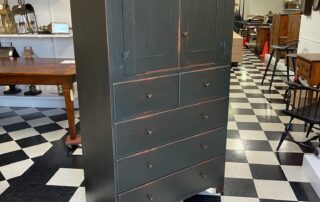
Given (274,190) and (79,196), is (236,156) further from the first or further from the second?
(79,196)

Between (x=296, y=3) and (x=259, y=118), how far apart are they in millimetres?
10556

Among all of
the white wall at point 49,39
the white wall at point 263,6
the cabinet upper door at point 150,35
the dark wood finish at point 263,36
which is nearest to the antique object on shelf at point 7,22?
the white wall at point 49,39

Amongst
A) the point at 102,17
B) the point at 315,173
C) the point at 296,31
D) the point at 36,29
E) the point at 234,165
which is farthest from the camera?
the point at 296,31

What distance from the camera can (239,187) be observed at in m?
2.33

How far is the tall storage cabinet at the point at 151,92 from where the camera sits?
4.95ft

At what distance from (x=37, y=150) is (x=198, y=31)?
2096 millimetres

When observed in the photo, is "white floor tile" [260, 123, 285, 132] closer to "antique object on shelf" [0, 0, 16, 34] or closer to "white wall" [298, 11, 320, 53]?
"white wall" [298, 11, 320, 53]

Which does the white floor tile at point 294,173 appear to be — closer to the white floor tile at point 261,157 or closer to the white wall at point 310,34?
Answer: the white floor tile at point 261,157

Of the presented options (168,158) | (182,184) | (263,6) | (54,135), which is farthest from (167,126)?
(263,6)

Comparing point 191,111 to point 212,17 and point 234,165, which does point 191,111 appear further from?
point 234,165

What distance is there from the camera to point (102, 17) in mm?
1428

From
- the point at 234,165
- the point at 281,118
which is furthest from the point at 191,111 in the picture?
the point at 281,118

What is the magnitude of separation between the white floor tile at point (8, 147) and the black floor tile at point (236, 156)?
2.10 metres

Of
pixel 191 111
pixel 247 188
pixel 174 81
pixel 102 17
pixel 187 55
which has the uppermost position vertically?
pixel 102 17
